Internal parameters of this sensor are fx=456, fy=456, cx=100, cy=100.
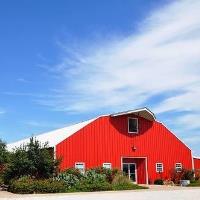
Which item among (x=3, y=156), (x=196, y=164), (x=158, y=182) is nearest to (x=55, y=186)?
(x=3, y=156)

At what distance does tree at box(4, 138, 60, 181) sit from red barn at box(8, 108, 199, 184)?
4.72 metres

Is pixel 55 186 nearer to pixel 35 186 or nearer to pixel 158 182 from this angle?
pixel 35 186

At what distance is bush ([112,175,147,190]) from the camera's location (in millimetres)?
29798

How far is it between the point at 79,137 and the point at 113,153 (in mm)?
3594

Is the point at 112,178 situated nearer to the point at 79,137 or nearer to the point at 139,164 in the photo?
the point at 79,137

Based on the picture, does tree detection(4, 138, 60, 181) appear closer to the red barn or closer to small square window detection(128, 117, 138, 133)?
the red barn

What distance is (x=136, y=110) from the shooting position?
38562 mm

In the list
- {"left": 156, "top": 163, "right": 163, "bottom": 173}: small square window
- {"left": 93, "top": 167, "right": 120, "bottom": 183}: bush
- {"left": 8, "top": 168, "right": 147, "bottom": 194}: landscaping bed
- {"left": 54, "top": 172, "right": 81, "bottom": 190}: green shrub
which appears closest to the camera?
{"left": 8, "top": 168, "right": 147, "bottom": 194}: landscaping bed

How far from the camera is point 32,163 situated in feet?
96.0

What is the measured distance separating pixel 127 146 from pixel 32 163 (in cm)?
1163

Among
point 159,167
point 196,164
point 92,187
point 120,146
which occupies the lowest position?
point 92,187

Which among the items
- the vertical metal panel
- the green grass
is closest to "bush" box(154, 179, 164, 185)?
the green grass

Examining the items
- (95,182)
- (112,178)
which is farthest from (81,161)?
(95,182)

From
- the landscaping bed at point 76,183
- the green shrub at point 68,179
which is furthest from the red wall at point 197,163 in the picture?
the green shrub at point 68,179
